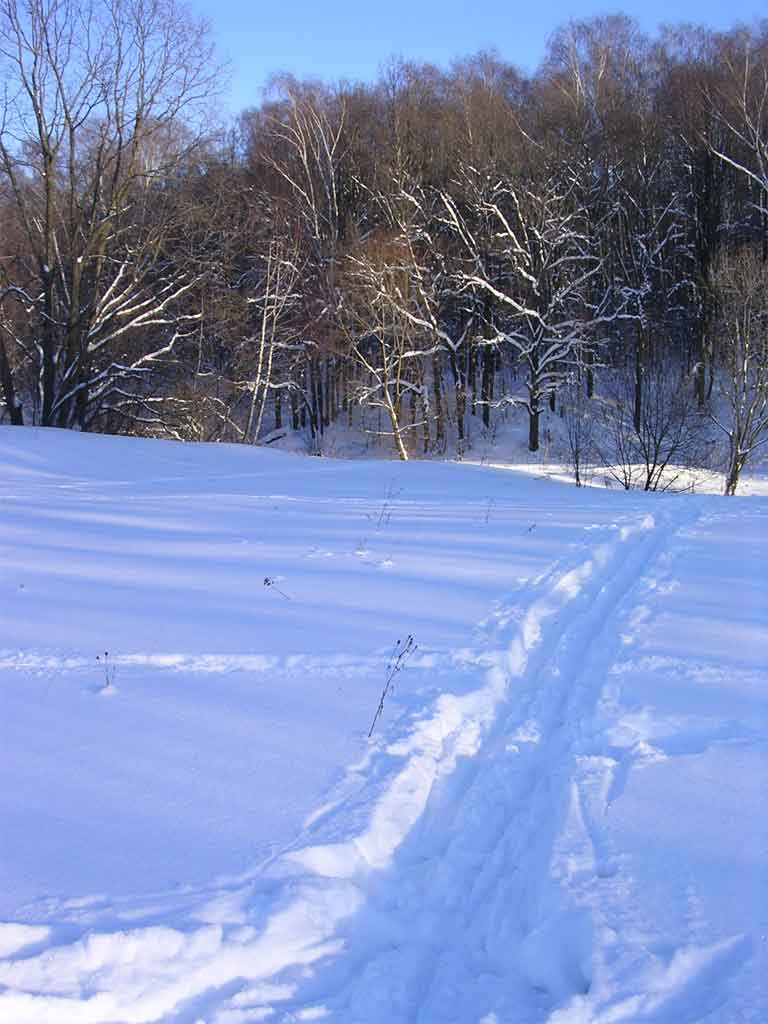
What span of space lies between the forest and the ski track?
58.1ft

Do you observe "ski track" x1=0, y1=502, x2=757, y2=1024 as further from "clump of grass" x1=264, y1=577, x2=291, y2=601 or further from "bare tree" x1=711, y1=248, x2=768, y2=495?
"bare tree" x1=711, y1=248, x2=768, y2=495

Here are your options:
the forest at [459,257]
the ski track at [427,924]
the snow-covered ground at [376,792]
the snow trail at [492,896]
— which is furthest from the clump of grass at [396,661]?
the forest at [459,257]

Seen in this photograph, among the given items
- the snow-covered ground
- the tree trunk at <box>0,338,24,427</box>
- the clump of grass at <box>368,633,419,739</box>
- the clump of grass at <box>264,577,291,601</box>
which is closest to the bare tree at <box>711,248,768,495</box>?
the snow-covered ground

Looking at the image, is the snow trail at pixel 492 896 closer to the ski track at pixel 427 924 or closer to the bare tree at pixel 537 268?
the ski track at pixel 427 924

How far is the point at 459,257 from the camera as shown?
27.6 m

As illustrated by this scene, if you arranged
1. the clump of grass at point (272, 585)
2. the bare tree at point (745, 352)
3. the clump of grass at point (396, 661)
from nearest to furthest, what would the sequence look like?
the clump of grass at point (396, 661) < the clump of grass at point (272, 585) < the bare tree at point (745, 352)

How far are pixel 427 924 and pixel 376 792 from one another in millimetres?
697

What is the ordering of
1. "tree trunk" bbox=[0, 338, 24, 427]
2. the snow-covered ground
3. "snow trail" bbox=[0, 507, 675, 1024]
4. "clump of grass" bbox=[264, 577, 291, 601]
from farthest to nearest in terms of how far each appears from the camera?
"tree trunk" bbox=[0, 338, 24, 427] < "clump of grass" bbox=[264, 577, 291, 601] < the snow-covered ground < "snow trail" bbox=[0, 507, 675, 1024]

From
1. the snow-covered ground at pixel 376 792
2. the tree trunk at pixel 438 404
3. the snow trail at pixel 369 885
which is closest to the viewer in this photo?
the snow trail at pixel 369 885

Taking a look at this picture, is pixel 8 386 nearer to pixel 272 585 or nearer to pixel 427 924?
pixel 272 585

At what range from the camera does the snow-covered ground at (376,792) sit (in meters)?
2.29

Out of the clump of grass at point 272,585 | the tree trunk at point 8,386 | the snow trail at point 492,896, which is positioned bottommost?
the snow trail at point 492,896

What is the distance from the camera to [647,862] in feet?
9.20

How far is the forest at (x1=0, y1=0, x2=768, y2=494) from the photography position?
21812 millimetres
